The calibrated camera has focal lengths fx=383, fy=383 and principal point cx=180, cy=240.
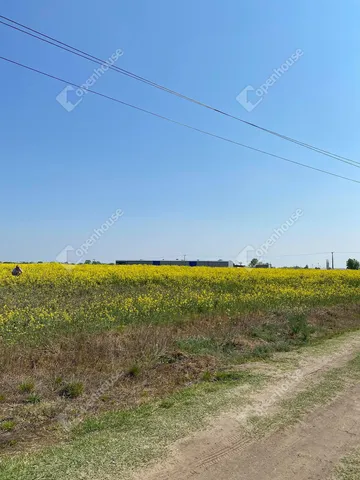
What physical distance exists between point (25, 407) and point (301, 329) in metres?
7.90

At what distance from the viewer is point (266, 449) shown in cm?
383

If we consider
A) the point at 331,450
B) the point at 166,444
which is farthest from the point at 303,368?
the point at 166,444

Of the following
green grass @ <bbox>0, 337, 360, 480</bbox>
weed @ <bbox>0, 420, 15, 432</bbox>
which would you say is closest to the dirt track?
green grass @ <bbox>0, 337, 360, 480</bbox>

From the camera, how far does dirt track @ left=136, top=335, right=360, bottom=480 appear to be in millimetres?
3383

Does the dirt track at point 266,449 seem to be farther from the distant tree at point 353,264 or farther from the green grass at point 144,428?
the distant tree at point 353,264

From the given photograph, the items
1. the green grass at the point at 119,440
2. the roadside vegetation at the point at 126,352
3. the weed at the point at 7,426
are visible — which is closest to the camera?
the green grass at the point at 119,440

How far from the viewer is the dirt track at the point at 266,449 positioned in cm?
338

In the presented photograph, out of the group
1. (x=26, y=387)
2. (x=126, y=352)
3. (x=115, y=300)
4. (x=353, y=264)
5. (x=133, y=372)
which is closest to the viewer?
(x=26, y=387)

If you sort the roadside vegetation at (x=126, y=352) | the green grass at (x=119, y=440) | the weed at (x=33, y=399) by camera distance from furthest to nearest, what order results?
the weed at (x=33, y=399)
the roadside vegetation at (x=126, y=352)
the green grass at (x=119, y=440)

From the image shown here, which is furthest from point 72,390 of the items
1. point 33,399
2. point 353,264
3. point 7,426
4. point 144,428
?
point 353,264

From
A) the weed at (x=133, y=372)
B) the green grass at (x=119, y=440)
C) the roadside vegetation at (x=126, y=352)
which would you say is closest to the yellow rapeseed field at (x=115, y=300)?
the roadside vegetation at (x=126, y=352)

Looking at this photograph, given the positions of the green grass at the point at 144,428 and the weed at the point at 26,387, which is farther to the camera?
the weed at the point at 26,387

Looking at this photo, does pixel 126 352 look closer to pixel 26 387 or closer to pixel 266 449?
pixel 26 387

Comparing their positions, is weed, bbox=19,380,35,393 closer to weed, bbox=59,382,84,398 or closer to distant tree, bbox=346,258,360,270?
weed, bbox=59,382,84,398
